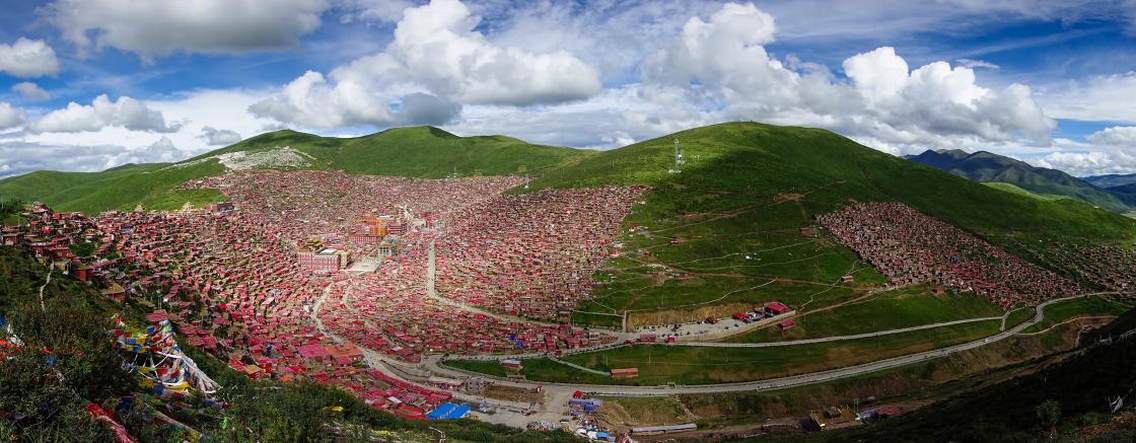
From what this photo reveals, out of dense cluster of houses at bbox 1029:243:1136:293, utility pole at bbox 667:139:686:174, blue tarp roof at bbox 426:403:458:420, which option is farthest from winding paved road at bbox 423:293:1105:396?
utility pole at bbox 667:139:686:174

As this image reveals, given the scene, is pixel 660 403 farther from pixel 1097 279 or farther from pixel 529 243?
pixel 1097 279

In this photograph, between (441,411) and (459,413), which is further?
(459,413)

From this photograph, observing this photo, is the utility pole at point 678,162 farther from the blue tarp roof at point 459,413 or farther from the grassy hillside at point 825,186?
the blue tarp roof at point 459,413

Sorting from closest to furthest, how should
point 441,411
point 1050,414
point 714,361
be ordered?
point 1050,414 → point 441,411 → point 714,361

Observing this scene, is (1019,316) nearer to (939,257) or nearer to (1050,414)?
(939,257)

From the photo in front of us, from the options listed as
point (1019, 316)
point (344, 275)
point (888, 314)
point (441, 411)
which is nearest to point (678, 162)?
point (888, 314)

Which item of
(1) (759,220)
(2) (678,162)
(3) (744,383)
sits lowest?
(3) (744,383)

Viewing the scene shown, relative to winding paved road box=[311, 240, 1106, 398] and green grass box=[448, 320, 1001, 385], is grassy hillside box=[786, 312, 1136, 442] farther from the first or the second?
green grass box=[448, 320, 1001, 385]

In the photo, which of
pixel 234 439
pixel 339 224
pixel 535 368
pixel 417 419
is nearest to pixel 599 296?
pixel 535 368
